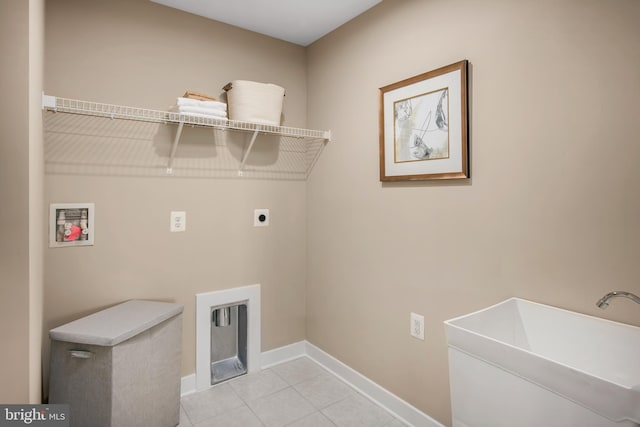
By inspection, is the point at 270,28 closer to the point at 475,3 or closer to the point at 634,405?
the point at 475,3

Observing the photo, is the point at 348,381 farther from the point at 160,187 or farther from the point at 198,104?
the point at 198,104

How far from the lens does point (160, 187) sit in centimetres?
214

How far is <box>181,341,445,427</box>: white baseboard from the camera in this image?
194 centimetres

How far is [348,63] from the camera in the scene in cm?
233

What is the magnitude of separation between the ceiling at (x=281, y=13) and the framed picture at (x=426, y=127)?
0.62 m

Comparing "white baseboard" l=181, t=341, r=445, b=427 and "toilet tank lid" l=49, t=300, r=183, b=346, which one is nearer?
"toilet tank lid" l=49, t=300, r=183, b=346

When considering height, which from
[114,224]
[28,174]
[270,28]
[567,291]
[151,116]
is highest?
[270,28]

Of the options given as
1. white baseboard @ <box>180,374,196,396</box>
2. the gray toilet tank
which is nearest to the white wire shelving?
the gray toilet tank

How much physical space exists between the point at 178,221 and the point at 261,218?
0.57m

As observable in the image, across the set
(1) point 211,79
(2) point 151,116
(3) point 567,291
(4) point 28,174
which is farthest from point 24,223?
(3) point 567,291

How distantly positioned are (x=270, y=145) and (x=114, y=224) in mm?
1121

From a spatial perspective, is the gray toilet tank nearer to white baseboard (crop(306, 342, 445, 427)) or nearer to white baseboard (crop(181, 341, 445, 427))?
white baseboard (crop(181, 341, 445, 427))

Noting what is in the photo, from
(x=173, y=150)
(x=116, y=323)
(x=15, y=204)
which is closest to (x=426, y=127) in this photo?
(x=173, y=150)

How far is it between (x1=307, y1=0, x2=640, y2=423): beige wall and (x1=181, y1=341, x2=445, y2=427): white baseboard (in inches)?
2.1
